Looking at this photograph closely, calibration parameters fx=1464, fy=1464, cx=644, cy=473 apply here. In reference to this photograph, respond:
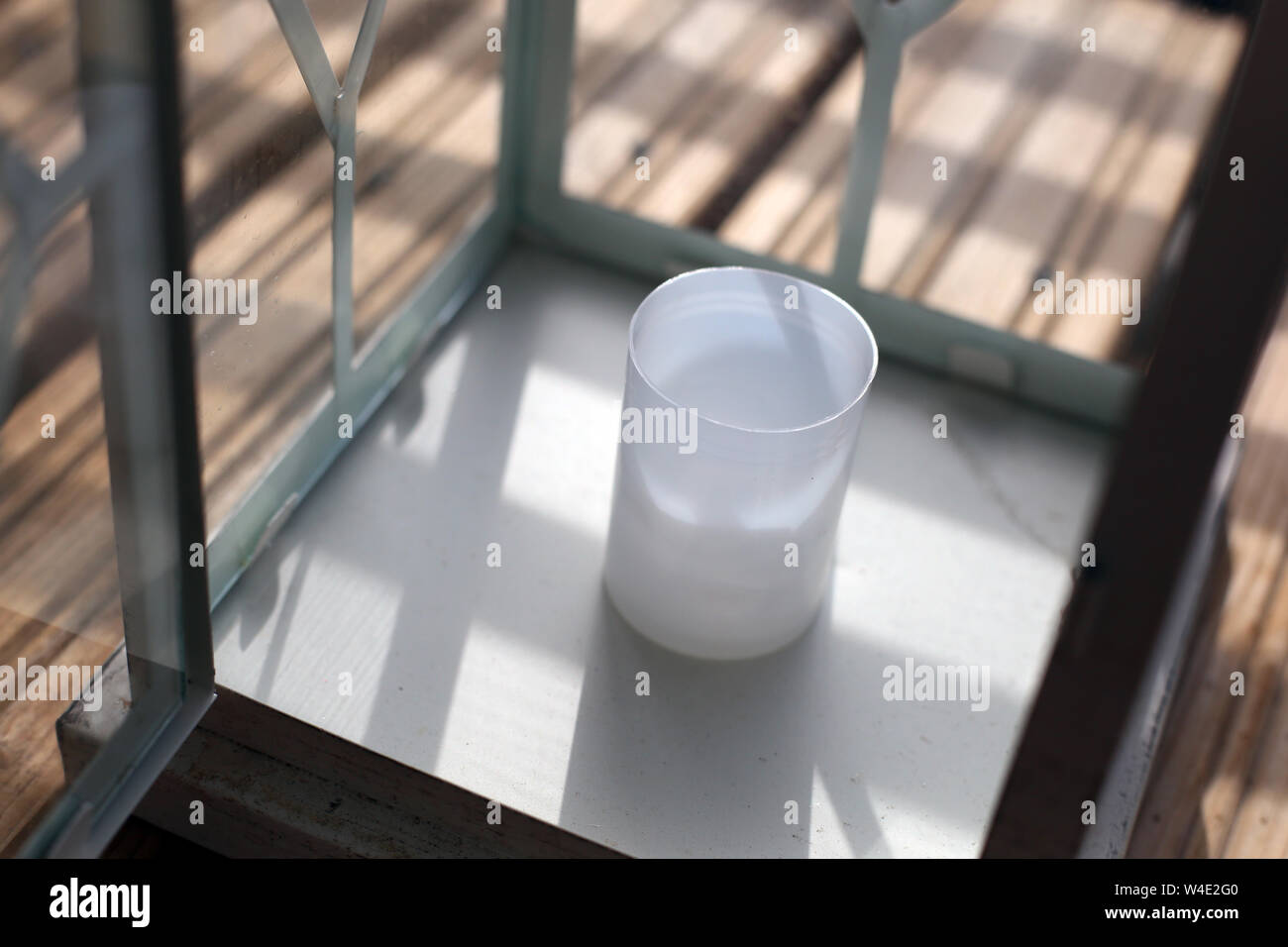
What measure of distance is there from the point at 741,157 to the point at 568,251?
0.47ft

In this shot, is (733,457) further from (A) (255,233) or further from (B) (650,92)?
(B) (650,92)

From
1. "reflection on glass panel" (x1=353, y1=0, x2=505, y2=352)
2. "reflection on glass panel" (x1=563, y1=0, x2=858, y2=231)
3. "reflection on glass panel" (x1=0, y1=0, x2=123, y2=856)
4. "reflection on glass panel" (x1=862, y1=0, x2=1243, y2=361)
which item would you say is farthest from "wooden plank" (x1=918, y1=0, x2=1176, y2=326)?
"reflection on glass panel" (x1=0, y1=0, x2=123, y2=856)

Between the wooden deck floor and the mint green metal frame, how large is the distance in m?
0.01

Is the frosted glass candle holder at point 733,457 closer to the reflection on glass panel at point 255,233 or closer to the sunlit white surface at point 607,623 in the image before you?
the sunlit white surface at point 607,623

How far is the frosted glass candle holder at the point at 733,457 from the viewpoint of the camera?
73 cm

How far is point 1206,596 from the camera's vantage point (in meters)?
0.90

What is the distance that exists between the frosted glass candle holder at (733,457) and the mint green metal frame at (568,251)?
19 cm

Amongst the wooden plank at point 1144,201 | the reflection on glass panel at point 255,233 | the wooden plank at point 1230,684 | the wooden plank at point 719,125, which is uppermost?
the wooden plank at point 719,125

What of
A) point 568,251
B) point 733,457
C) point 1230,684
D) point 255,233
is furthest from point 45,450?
point 1230,684

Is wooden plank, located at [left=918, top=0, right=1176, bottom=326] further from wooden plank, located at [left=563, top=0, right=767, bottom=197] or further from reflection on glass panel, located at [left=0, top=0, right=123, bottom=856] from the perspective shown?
reflection on glass panel, located at [left=0, top=0, right=123, bottom=856]

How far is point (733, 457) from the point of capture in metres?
0.72

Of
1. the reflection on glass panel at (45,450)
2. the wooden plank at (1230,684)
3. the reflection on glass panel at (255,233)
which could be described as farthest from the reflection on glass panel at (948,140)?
the reflection on glass panel at (45,450)

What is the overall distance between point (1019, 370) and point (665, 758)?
38 cm
